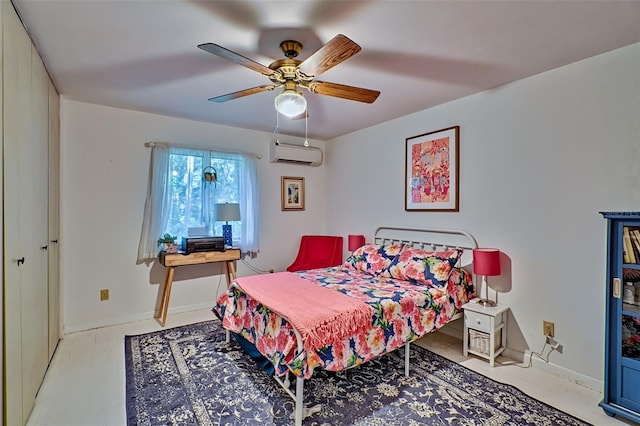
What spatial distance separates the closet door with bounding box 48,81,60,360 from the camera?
2695mm

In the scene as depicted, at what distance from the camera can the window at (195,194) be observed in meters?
3.72

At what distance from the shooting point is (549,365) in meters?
2.58

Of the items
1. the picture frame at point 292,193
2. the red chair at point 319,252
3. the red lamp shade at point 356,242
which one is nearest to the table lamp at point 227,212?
the picture frame at point 292,193

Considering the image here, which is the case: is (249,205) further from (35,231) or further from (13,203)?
(13,203)

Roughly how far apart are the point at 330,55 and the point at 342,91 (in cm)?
52

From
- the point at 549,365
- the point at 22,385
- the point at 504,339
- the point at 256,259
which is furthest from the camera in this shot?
the point at 256,259

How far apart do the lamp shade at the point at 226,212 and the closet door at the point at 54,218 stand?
1553 millimetres

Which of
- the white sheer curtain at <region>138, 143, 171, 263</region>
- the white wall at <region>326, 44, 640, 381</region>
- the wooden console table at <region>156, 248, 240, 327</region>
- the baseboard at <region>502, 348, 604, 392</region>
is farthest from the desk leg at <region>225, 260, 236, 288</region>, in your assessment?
the baseboard at <region>502, 348, 604, 392</region>

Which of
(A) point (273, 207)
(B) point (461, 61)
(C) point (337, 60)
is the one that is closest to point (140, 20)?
(C) point (337, 60)

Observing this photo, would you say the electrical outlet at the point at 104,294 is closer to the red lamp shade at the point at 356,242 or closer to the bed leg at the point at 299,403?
the bed leg at the point at 299,403

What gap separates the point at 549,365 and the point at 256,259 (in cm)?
350

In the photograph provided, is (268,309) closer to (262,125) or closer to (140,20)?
(140,20)

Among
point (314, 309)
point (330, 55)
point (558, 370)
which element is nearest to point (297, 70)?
point (330, 55)

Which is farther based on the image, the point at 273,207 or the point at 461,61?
the point at 273,207
